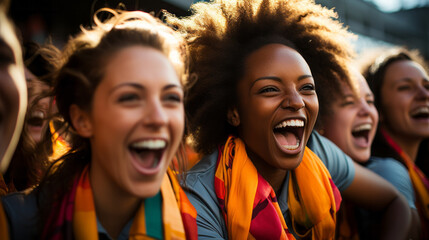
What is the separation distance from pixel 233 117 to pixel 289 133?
369mm

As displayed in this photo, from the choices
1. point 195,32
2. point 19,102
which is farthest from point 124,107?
point 195,32

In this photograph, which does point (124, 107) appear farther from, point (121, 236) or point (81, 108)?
point (121, 236)

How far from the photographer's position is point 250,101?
2.14m

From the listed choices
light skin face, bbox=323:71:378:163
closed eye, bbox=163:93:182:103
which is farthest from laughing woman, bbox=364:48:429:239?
closed eye, bbox=163:93:182:103

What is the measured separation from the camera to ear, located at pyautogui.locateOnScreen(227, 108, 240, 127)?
2266mm

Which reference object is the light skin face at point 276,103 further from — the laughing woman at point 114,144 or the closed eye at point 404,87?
the closed eye at point 404,87

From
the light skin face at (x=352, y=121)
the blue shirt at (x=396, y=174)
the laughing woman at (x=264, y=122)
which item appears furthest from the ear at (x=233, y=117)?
the blue shirt at (x=396, y=174)

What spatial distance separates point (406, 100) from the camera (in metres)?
3.31

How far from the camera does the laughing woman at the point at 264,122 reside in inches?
79.4

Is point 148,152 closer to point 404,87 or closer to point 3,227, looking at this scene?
point 3,227

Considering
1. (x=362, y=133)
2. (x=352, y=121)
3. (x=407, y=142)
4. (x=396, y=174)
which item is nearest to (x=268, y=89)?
(x=352, y=121)

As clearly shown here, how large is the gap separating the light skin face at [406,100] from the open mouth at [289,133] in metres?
1.67

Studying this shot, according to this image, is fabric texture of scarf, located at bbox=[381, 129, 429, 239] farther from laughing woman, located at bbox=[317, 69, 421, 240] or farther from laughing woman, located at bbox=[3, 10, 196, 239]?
laughing woman, located at bbox=[3, 10, 196, 239]

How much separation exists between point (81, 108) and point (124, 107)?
0.81 feet
